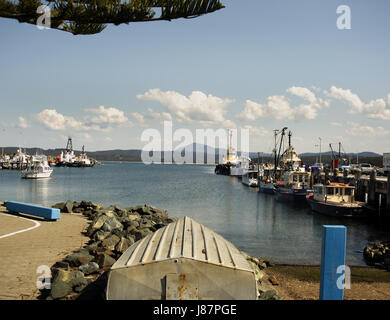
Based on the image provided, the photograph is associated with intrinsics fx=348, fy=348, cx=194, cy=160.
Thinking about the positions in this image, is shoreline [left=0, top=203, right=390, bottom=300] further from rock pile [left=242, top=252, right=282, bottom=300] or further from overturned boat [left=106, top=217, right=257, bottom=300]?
overturned boat [left=106, top=217, right=257, bottom=300]

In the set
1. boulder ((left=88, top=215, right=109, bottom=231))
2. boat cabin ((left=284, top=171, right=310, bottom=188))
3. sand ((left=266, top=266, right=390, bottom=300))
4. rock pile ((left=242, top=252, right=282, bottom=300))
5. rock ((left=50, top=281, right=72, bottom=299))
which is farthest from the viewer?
boat cabin ((left=284, top=171, right=310, bottom=188))

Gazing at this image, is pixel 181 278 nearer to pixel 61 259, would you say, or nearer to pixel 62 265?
pixel 62 265

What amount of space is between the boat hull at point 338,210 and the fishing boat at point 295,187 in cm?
1208

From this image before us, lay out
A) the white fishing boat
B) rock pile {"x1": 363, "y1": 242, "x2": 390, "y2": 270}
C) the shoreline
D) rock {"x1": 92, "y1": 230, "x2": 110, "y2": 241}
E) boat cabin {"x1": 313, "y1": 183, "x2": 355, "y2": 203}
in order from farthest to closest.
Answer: the white fishing boat < boat cabin {"x1": 313, "y1": 183, "x2": 355, "y2": 203} < rock pile {"x1": 363, "y1": 242, "x2": 390, "y2": 270} < rock {"x1": 92, "y1": 230, "x2": 110, "y2": 241} < the shoreline

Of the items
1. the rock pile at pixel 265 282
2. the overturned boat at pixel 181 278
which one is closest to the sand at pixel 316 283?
the rock pile at pixel 265 282

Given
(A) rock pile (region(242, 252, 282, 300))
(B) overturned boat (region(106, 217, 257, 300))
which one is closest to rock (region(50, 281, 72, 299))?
(B) overturned boat (region(106, 217, 257, 300))

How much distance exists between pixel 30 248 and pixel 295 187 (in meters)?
44.8

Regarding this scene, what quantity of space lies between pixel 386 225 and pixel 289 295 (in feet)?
77.2

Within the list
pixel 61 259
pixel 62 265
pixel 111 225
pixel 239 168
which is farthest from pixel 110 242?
pixel 239 168

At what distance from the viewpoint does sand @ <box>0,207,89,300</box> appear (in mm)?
9797

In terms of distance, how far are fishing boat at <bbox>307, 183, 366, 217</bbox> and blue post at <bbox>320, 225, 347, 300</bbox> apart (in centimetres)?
2969

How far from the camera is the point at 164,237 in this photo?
8734 millimetres

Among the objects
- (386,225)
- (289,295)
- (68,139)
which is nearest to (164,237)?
(289,295)
